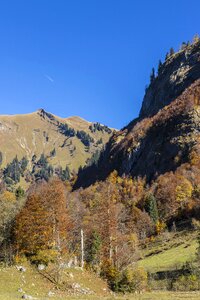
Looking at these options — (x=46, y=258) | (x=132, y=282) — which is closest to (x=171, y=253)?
(x=132, y=282)

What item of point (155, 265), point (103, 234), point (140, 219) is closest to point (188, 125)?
point (140, 219)

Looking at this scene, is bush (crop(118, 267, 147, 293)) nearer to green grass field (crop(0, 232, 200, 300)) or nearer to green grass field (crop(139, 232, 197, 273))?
green grass field (crop(0, 232, 200, 300))

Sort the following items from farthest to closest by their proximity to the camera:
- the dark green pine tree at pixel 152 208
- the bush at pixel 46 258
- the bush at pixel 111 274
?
the dark green pine tree at pixel 152 208 → the bush at pixel 46 258 → the bush at pixel 111 274

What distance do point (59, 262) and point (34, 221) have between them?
61.4ft

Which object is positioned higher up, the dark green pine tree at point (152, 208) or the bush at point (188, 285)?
the dark green pine tree at point (152, 208)

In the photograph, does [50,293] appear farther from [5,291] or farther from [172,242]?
[172,242]

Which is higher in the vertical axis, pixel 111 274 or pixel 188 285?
pixel 111 274

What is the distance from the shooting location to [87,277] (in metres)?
50.4

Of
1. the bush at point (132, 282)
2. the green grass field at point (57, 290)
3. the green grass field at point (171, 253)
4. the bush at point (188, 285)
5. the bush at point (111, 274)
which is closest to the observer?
the green grass field at point (57, 290)

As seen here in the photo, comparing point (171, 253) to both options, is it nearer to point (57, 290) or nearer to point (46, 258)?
point (46, 258)

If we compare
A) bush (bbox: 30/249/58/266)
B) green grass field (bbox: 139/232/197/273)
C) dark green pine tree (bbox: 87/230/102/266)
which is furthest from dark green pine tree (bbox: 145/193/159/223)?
bush (bbox: 30/249/58/266)

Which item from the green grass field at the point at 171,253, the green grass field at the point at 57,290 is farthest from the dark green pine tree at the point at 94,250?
the green grass field at the point at 57,290

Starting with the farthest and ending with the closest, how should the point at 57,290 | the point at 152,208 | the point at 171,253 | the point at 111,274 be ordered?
the point at 152,208
the point at 171,253
the point at 111,274
the point at 57,290

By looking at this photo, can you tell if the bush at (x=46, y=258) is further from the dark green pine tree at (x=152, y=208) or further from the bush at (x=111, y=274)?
the dark green pine tree at (x=152, y=208)
